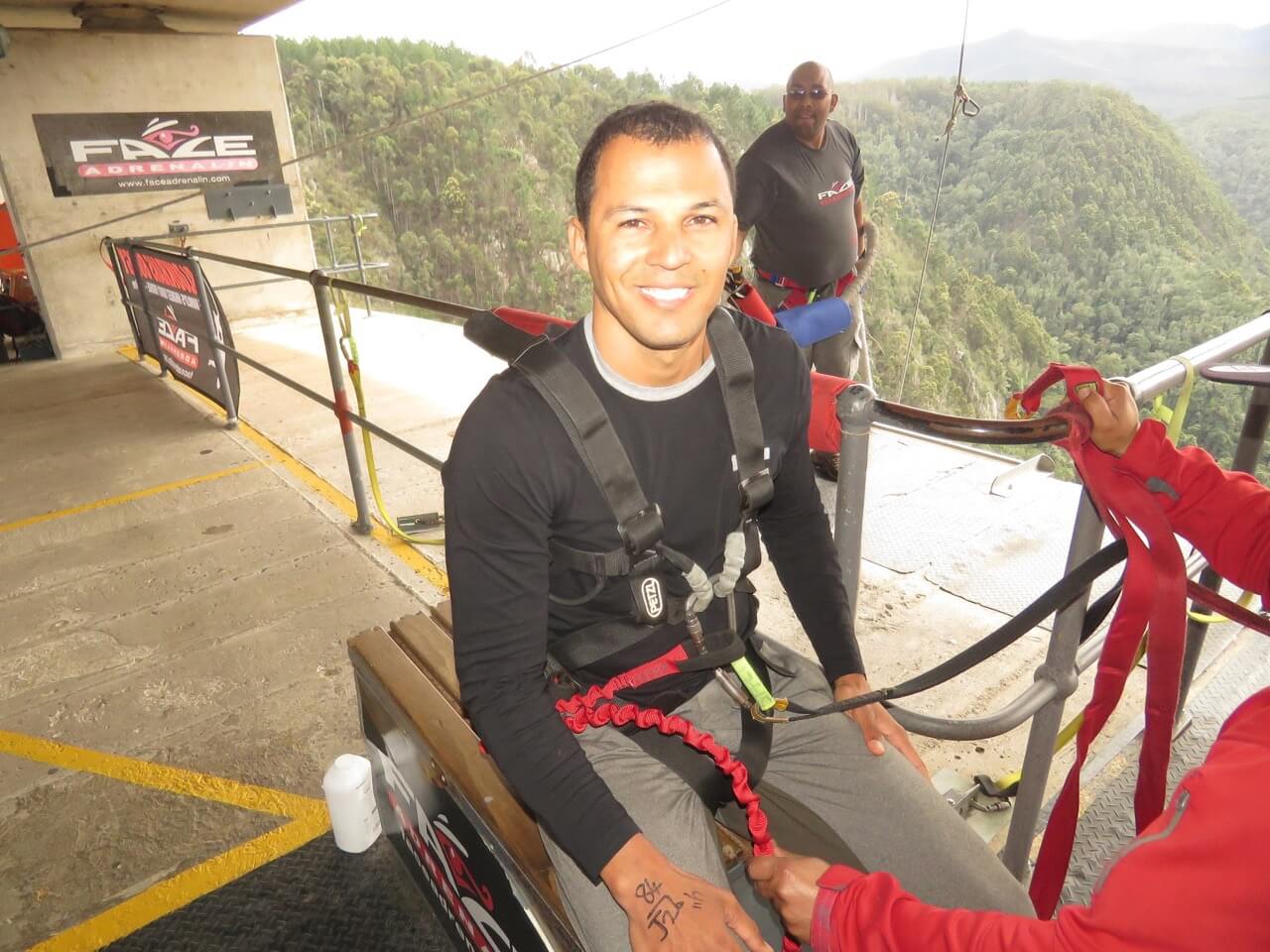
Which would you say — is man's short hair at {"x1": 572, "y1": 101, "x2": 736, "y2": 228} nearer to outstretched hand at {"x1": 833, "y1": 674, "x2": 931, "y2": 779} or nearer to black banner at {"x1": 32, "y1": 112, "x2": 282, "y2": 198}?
outstretched hand at {"x1": 833, "y1": 674, "x2": 931, "y2": 779}

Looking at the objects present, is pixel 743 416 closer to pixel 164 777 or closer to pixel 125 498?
pixel 164 777

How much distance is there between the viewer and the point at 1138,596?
3.71 ft

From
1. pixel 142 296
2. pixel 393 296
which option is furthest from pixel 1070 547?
pixel 142 296

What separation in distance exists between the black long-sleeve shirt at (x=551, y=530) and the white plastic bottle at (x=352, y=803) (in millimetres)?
978

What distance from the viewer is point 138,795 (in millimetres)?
2246

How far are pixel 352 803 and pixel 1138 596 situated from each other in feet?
6.10

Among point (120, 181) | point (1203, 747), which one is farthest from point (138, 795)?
point (120, 181)

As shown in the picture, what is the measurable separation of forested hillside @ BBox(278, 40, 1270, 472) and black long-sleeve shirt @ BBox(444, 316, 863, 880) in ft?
1.86

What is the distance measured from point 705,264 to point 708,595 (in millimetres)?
546

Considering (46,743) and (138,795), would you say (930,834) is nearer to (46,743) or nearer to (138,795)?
(138,795)

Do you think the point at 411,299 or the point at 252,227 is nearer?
the point at 411,299

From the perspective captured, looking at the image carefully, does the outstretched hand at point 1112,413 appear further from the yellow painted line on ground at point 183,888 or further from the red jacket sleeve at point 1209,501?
the yellow painted line on ground at point 183,888

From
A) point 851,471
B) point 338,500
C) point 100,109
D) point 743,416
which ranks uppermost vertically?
→ point 100,109

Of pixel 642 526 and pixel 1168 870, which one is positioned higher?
pixel 642 526
